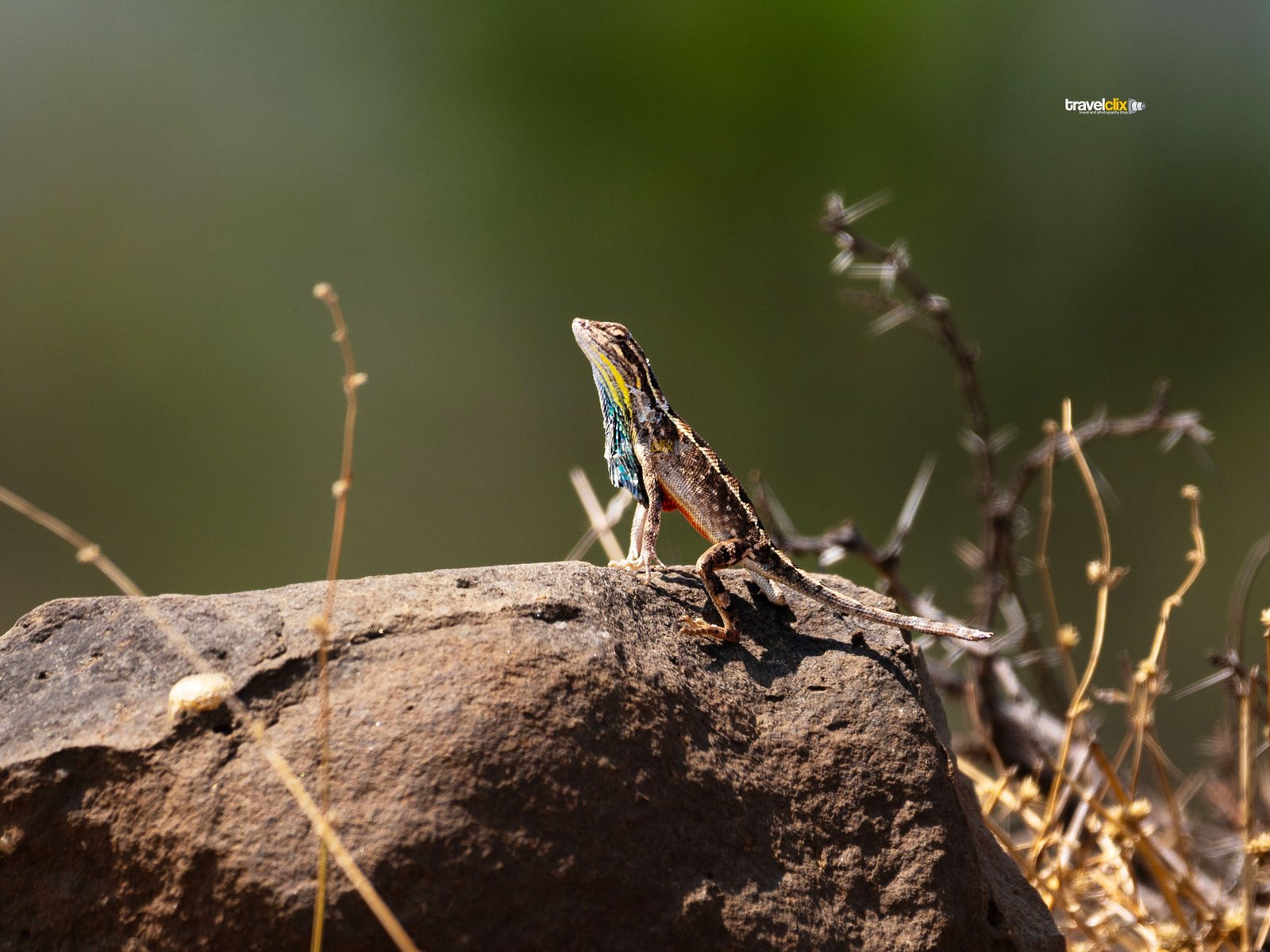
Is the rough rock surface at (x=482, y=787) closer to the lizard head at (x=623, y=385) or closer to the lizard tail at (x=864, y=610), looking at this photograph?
the lizard tail at (x=864, y=610)

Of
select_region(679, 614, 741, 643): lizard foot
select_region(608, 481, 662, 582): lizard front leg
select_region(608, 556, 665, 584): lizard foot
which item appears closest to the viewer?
select_region(679, 614, 741, 643): lizard foot

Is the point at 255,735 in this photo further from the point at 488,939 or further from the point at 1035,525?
the point at 1035,525

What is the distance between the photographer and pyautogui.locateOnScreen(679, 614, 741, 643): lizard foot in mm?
2572

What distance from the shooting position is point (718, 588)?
8.86 ft

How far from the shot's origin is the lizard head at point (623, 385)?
3.22 m

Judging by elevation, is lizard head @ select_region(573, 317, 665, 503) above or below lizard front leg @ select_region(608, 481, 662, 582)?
above

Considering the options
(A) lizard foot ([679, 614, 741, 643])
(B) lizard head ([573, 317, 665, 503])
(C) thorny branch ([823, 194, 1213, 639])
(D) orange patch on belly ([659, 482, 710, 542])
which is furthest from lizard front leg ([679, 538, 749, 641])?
(C) thorny branch ([823, 194, 1213, 639])

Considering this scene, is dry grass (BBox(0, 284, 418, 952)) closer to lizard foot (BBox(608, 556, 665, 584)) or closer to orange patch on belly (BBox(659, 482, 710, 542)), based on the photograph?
lizard foot (BBox(608, 556, 665, 584))

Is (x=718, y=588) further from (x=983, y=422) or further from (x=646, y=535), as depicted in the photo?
(x=983, y=422)

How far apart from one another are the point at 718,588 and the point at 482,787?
35.6 inches

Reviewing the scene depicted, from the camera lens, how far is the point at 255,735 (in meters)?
1.93

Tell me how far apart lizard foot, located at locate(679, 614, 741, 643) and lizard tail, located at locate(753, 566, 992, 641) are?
0.89 ft

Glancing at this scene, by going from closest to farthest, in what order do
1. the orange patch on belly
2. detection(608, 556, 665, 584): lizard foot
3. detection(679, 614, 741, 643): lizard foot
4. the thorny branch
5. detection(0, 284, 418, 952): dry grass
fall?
detection(0, 284, 418, 952): dry grass
detection(679, 614, 741, 643): lizard foot
detection(608, 556, 665, 584): lizard foot
the orange patch on belly
the thorny branch

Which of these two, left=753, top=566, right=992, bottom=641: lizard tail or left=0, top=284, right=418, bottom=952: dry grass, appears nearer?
left=0, top=284, right=418, bottom=952: dry grass
